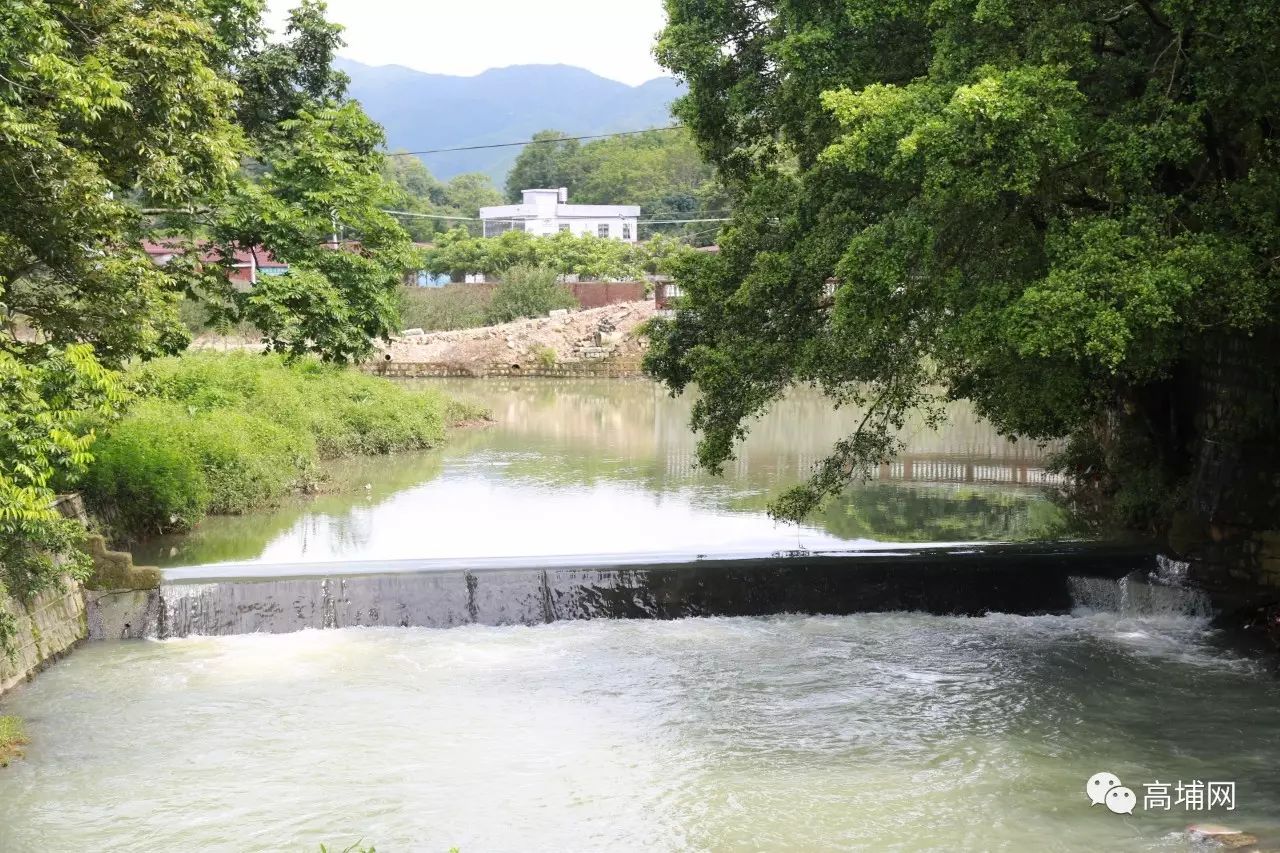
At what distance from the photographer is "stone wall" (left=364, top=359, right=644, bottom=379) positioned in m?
43.4

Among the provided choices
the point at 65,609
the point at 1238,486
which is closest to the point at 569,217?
the point at 1238,486

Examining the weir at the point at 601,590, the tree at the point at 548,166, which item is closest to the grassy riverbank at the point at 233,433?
the weir at the point at 601,590

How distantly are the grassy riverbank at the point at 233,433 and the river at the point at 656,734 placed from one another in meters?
1.23

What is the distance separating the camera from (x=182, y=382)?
22.5 metres

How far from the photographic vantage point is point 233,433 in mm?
19484

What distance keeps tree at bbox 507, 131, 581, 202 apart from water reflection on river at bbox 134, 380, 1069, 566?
59.3 metres

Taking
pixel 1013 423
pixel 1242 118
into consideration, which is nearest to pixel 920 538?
pixel 1013 423

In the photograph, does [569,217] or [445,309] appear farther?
[569,217]

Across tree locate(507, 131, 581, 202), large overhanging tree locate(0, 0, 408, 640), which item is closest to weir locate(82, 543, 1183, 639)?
large overhanging tree locate(0, 0, 408, 640)

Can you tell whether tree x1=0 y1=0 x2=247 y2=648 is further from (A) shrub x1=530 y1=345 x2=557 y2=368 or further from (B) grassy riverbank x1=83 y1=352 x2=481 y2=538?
(A) shrub x1=530 y1=345 x2=557 y2=368

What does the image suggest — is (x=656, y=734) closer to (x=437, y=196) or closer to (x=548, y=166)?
(x=548, y=166)

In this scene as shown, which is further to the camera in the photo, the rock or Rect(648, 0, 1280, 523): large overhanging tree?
Rect(648, 0, 1280, 523): large overhanging tree

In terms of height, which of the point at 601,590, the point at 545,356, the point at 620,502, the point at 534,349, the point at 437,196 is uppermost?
the point at 437,196

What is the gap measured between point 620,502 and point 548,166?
233ft
